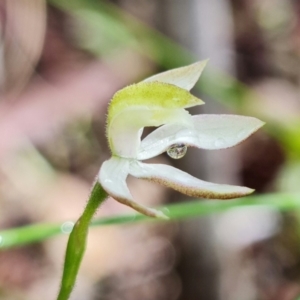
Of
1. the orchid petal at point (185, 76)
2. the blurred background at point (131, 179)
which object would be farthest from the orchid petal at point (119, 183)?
the blurred background at point (131, 179)

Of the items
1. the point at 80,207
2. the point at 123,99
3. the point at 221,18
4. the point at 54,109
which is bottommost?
the point at 80,207

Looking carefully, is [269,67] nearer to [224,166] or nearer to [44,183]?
[224,166]

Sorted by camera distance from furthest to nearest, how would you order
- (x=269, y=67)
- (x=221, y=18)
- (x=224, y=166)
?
1. (x=269, y=67)
2. (x=221, y=18)
3. (x=224, y=166)

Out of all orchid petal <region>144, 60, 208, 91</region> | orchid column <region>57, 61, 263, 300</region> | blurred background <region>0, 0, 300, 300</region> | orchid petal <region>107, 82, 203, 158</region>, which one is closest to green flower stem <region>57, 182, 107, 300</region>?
orchid column <region>57, 61, 263, 300</region>

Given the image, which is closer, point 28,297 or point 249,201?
point 249,201

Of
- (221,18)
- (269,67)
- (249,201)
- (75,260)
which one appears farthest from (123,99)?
(269,67)

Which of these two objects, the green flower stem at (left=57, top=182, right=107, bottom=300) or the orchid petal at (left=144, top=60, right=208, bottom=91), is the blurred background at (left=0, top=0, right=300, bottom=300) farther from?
the green flower stem at (left=57, top=182, right=107, bottom=300)

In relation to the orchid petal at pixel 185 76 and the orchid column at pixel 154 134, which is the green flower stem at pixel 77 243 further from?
the orchid petal at pixel 185 76
